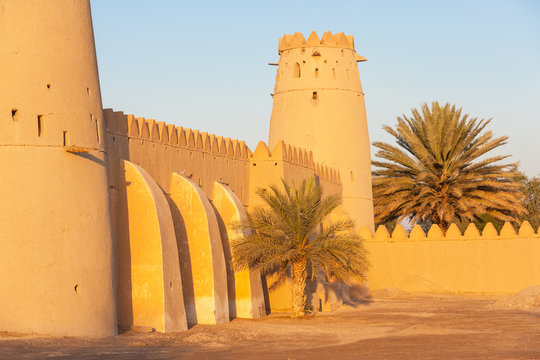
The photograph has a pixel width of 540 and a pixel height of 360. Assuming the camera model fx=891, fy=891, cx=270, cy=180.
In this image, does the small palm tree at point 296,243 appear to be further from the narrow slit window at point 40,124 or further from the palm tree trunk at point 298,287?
the narrow slit window at point 40,124

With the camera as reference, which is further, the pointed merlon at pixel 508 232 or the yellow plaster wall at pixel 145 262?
the pointed merlon at pixel 508 232

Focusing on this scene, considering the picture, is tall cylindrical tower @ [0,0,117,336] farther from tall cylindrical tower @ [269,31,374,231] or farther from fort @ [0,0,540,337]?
tall cylindrical tower @ [269,31,374,231]

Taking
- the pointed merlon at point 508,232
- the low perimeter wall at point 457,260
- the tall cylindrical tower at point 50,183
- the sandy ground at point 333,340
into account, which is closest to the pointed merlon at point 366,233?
the low perimeter wall at point 457,260

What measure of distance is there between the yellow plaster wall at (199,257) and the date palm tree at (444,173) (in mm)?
11953

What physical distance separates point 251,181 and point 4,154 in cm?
980

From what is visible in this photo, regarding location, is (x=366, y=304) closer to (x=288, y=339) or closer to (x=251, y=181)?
(x=251, y=181)

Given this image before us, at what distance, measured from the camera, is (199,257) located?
1841cm

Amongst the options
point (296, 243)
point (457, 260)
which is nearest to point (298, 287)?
point (296, 243)

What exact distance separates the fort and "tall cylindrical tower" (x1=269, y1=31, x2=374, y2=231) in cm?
433

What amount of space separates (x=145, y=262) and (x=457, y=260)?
1274cm

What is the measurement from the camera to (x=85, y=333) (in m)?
14.1

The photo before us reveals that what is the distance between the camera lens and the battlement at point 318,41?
2860 centimetres

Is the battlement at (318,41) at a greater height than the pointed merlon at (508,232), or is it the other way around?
the battlement at (318,41)

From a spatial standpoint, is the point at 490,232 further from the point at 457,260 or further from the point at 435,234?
the point at 435,234
